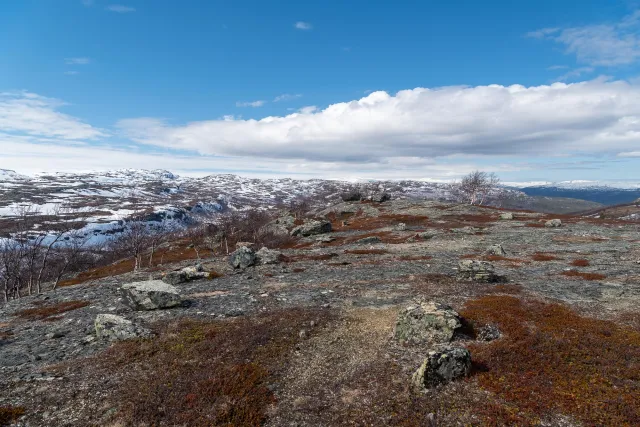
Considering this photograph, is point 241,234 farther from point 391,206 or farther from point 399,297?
point 399,297

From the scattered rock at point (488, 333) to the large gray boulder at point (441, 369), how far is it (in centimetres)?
447

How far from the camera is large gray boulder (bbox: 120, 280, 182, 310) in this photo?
27.3 metres

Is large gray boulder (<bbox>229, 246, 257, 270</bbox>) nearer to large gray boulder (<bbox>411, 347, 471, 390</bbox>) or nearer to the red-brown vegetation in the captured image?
the red-brown vegetation

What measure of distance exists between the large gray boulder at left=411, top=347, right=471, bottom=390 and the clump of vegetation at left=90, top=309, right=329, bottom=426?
6.90m

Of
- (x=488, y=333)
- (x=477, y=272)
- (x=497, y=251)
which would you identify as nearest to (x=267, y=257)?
(x=477, y=272)

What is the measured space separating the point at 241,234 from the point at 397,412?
112m

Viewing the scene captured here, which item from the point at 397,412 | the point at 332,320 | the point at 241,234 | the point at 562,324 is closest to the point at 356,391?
the point at 397,412

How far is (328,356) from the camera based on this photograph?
18.5 meters

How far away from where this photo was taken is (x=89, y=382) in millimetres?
16156

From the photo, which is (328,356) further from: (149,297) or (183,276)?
(183,276)

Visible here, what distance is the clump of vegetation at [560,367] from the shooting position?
1305 centimetres

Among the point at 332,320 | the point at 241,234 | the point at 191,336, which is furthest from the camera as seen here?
the point at 241,234

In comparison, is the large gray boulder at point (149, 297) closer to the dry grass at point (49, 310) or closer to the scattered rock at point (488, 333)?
the dry grass at point (49, 310)

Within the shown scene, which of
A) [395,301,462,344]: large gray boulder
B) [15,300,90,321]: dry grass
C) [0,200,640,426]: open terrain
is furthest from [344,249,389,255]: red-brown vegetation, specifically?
[15,300,90,321]: dry grass
